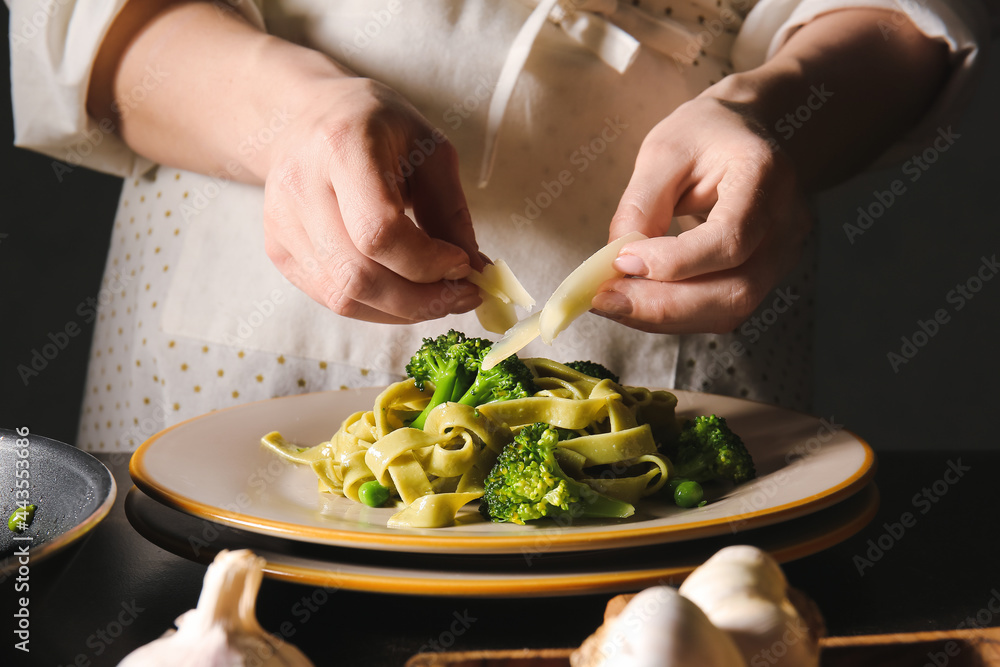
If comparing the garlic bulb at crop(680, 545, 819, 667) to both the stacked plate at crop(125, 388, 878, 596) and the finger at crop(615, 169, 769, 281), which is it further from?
the finger at crop(615, 169, 769, 281)

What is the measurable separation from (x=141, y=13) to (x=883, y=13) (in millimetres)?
1738

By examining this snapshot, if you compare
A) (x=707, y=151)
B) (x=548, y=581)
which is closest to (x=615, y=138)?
(x=707, y=151)

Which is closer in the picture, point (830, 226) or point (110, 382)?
point (110, 382)

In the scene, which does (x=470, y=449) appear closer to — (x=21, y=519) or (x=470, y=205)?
(x=21, y=519)

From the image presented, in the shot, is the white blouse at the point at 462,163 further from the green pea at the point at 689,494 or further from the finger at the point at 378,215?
the green pea at the point at 689,494

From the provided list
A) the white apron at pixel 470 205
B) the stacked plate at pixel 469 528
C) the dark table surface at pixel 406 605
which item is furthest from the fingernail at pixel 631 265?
the white apron at pixel 470 205

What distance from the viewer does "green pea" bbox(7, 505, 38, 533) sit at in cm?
95

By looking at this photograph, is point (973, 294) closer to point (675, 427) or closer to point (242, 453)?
point (675, 427)

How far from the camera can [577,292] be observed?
1.33 metres

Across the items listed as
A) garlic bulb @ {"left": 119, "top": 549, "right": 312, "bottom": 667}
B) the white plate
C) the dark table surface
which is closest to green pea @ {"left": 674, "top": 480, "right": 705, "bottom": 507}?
the white plate

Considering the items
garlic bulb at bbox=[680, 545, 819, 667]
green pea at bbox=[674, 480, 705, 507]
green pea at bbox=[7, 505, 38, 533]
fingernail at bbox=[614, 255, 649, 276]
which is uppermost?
garlic bulb at bbox=[680, 545, 819, 667]

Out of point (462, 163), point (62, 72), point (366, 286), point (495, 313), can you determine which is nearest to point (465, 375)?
point (495, 313)

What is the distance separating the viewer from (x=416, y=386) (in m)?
1.56

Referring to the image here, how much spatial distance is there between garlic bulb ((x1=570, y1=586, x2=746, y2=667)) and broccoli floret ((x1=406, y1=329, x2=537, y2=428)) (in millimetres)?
834
